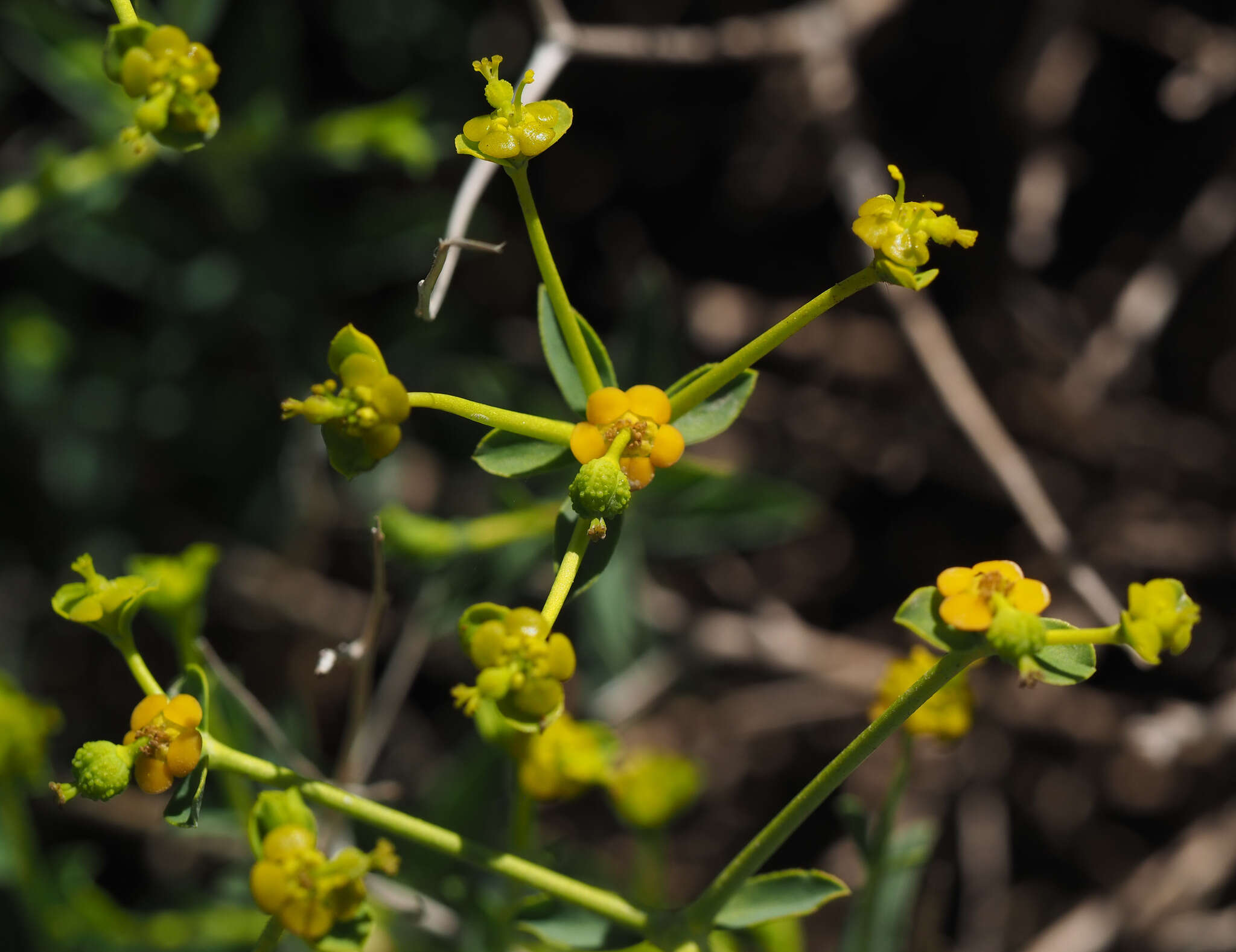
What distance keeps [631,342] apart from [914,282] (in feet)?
4.28

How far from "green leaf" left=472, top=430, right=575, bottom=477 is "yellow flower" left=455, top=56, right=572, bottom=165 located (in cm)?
41

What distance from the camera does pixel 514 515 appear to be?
8.68ft

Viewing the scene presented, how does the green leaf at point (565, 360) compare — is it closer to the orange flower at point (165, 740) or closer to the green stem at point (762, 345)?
the green stem at point (762, 345)

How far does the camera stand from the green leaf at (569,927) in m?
1.91

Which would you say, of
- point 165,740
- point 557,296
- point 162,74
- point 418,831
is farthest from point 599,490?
point 162,74

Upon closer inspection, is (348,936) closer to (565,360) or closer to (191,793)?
(191,793)

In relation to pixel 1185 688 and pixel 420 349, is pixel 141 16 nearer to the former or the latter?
pixel 420 349

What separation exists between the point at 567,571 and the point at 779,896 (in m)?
0.68

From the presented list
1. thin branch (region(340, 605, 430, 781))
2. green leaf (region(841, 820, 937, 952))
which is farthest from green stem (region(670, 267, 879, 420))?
thin branch (region(340, 605, 430, 781))

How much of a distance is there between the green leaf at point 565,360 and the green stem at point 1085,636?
0.79 meters

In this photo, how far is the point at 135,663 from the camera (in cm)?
174

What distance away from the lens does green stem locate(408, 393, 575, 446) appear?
162 cm

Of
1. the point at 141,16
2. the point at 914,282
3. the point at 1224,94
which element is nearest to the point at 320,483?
the point at 141,16

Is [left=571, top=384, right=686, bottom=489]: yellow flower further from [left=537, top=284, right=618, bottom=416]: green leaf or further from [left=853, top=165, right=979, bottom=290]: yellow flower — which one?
[left=853, top=165, right=979, bottom=290]: yellow flower
